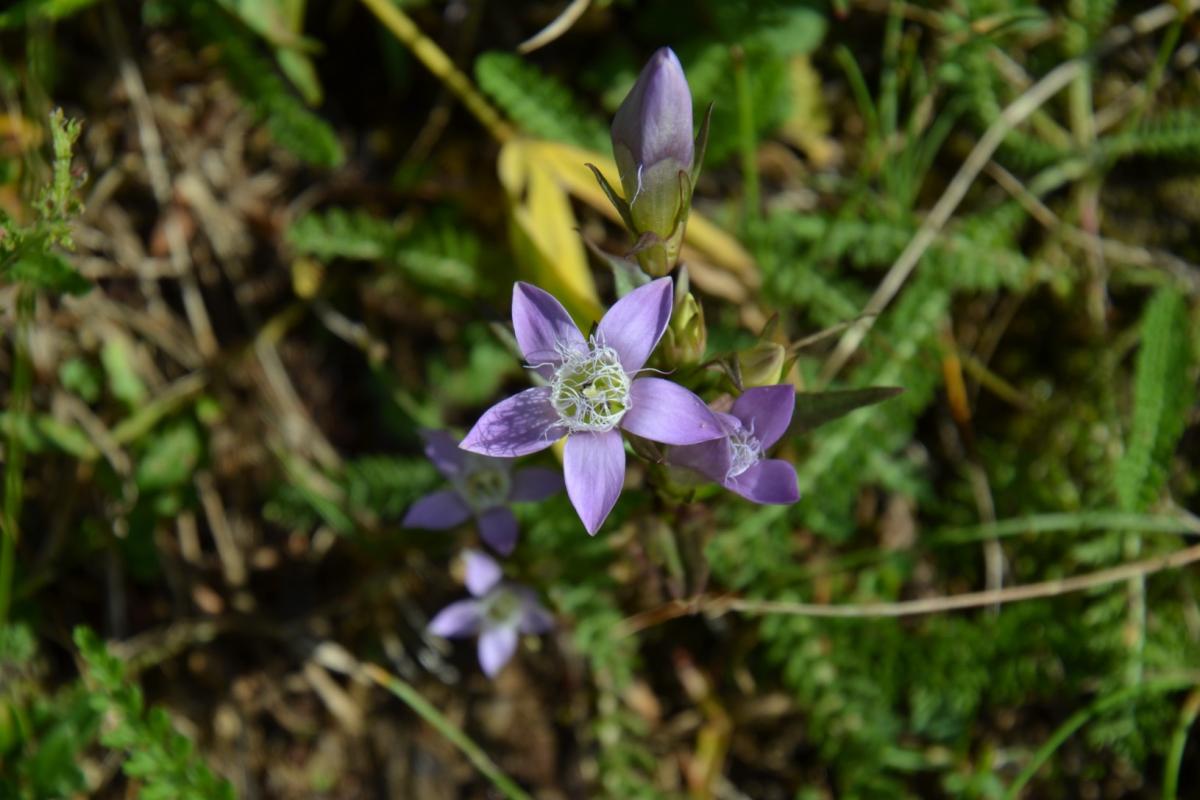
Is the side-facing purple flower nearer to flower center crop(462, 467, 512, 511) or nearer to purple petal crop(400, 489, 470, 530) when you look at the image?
flower center crop(462, 467, 512, 511)

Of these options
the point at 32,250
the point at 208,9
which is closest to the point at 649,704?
the point at 32,250

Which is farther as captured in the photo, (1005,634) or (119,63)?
(119,63)

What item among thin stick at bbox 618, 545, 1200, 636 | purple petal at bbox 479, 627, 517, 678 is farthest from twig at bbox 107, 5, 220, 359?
thin stick at bbox 618, 545, 1200, 636

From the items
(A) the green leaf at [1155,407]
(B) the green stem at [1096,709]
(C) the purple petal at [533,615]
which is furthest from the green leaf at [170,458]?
(A) the green leaf at [1155,407]

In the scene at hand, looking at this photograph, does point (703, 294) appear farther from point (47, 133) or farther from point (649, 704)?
point (47, 133)

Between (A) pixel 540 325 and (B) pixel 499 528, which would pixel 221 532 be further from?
(A) pixel 540 325

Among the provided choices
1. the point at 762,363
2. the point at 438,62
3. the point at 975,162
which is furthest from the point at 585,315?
the point at 975,162
